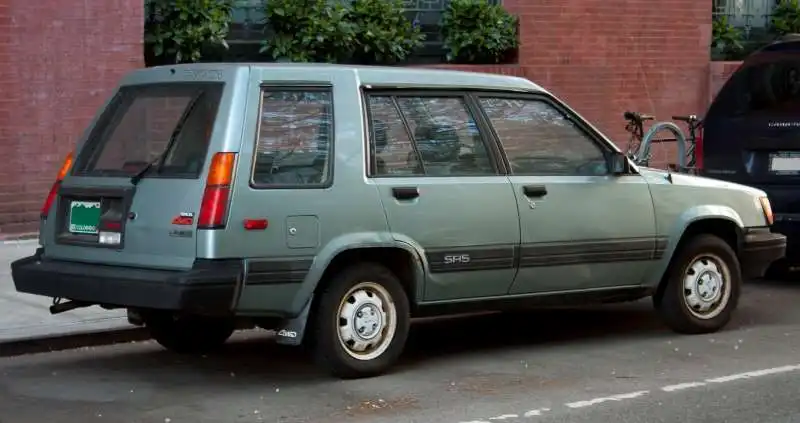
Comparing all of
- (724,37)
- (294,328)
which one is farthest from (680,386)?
(724,37)

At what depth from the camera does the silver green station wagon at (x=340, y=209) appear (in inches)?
258

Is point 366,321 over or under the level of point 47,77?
under

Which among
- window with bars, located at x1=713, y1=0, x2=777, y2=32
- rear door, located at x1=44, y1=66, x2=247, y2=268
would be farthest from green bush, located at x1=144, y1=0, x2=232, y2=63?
window with bars, located at x1=713, y1=0, x2=777, y2=32

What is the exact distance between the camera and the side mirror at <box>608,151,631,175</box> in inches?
315

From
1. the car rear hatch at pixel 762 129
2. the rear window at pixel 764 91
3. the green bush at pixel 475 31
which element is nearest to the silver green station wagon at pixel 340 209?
the car rear hatch at pixel 762 129

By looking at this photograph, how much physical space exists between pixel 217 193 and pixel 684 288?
11.5ft

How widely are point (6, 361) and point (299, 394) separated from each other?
210 cm

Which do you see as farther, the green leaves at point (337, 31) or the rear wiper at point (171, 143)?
the green leaves at point (337, 31)

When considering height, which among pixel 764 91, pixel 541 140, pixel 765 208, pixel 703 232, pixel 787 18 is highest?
pixel 787 18

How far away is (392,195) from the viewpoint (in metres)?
7.03

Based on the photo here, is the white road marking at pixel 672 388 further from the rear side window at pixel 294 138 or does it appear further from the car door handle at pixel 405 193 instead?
the rear side window at pixel 294 138

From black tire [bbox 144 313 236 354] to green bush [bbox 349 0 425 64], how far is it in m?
6.02

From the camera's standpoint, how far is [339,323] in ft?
22.6

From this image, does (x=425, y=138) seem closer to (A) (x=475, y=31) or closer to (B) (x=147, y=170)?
(B) (x=147, y=170)
